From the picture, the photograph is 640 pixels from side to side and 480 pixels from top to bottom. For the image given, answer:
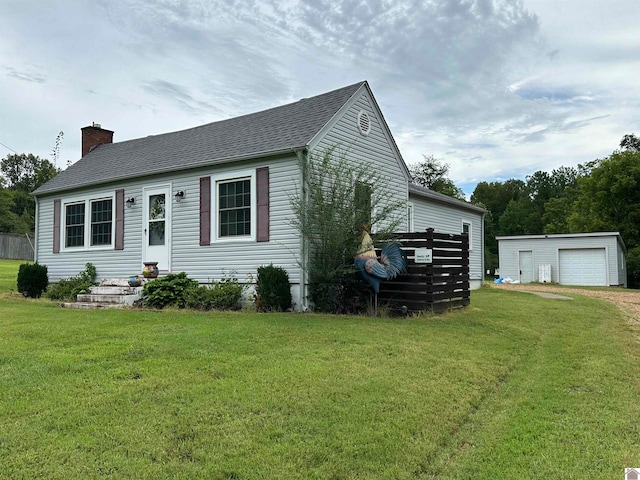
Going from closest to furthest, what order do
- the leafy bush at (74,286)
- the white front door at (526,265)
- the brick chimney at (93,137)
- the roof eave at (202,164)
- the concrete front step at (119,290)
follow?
1. the roof eave at (202,164)
2. the concrete front step at (119,290)
3. the leafy bush at (74,286)
4. the brick chimney at (93,137)
5. the white front door at (526,265)

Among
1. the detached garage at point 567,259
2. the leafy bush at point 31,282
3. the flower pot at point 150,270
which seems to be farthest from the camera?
the detached garage at point 567,259

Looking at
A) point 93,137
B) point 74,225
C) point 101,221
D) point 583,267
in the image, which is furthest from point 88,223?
point 583,267

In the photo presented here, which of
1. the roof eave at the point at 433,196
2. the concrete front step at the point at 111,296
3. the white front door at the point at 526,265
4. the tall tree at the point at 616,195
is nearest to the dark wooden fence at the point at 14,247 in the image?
the concrete front step at the point at 111,296

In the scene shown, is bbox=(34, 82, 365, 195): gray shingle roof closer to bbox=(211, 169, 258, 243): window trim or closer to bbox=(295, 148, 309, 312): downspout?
bbox=(295, 148, 309, 312): downspout

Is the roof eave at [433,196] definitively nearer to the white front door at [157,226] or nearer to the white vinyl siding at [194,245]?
the white vinyl siding at [194,245]

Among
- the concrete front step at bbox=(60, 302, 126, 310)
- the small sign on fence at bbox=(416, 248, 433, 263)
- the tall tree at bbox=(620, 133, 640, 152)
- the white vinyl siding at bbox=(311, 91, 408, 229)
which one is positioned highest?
the tall tree at bbox=(620, 133, 640, 152)

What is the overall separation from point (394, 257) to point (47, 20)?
38.8 ft

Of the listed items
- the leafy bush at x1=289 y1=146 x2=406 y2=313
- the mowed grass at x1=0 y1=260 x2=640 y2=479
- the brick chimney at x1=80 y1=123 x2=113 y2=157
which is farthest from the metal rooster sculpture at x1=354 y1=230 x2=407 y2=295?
the brick chimney at x1=80 y1=123 x2=113 y2=157

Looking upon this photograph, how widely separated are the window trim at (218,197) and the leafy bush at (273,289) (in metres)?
1.10

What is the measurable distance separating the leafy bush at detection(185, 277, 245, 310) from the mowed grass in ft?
9.67

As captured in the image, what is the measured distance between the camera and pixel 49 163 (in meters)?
58.6

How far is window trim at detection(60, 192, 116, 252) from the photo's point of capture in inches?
513

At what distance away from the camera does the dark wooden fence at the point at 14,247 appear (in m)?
32.9

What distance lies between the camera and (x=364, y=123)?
1175 centimetres
